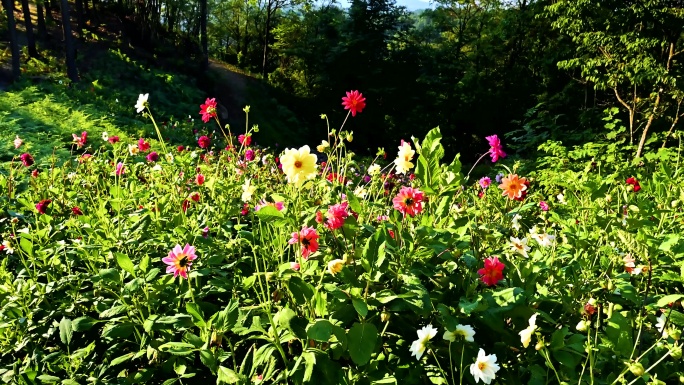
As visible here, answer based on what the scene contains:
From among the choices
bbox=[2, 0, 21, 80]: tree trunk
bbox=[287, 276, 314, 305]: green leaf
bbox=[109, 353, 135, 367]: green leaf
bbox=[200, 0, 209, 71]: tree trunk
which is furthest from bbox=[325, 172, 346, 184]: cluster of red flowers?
bbox=[200, 0, 209, 71]: tree trunk

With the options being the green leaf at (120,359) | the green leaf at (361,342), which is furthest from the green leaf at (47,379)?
the green leaf at (361,342)

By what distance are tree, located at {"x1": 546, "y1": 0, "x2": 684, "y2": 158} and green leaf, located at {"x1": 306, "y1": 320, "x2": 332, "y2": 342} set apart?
9.82m

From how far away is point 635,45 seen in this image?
967cm

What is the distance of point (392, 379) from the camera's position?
129cm

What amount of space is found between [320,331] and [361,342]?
12cm

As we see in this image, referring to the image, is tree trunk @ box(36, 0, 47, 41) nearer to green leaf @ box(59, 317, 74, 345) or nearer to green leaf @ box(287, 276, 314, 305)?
green leaf @ box(59, 317, 74, 345)

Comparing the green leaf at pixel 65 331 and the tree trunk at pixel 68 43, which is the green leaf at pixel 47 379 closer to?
the green leaf at pixel 65 331

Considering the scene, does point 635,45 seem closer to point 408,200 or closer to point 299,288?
point 408,200

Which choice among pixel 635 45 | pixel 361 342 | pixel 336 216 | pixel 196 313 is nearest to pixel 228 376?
pixel 196 313

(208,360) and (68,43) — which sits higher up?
(208,360)

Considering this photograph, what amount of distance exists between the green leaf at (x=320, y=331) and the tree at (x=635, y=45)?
387 inches

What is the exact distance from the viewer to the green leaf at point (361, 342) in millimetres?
1236

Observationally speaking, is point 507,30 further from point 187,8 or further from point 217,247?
point 217,247

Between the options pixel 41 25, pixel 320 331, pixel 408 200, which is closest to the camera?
pixel 320 331
